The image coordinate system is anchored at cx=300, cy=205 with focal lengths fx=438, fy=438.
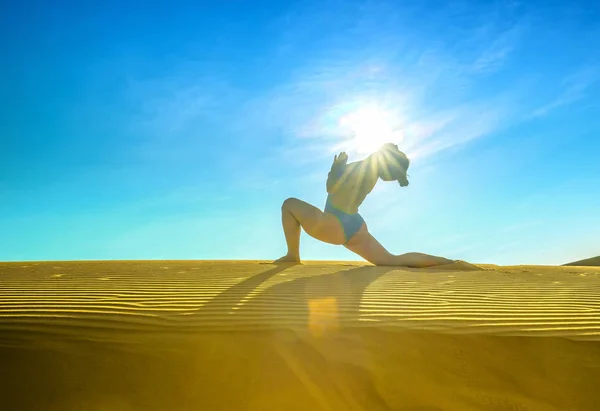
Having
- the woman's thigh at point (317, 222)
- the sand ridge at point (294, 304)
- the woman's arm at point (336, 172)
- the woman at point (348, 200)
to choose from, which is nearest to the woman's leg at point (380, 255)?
the woman at point (348, 200)

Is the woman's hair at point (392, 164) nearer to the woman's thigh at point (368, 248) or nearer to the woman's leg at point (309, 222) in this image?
the woman's thigh at point (368, 248)

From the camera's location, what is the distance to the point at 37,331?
2762mm

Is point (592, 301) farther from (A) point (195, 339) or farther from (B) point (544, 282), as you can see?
(A) point (195, 339)

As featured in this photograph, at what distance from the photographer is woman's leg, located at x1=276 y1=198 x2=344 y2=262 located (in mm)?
6090

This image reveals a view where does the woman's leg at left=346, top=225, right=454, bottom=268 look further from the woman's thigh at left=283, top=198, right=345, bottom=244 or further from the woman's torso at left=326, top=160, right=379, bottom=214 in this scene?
the woman's torso at left=326, top=160, right=379, bottom=214

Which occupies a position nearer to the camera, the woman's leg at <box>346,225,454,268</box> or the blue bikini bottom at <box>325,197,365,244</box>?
the blue bikini bottom at <box>325,197,365,244</box>

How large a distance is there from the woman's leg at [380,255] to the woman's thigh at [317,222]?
25 centimetres

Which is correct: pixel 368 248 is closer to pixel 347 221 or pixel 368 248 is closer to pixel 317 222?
pixel 347 221

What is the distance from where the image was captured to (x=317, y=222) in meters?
6.11

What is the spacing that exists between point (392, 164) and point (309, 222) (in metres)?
Result: 1.41

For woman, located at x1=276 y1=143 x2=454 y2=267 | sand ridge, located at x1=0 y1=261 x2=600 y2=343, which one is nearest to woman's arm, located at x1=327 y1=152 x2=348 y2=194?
woman, located at x1=276 y1=143 x2=454 y2=267

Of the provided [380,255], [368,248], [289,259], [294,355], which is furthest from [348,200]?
[294,355]

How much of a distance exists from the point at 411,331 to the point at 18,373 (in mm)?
2274

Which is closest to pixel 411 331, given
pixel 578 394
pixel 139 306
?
pixel 578 394
